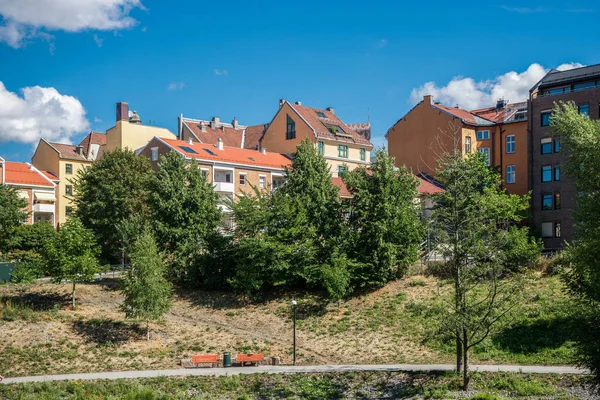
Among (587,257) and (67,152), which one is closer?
(587,257)

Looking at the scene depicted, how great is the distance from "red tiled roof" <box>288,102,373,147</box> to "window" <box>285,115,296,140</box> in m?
1.23

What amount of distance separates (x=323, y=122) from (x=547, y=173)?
77.7 ft

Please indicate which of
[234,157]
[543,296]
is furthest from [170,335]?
[234,157]

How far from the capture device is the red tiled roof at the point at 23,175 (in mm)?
68938

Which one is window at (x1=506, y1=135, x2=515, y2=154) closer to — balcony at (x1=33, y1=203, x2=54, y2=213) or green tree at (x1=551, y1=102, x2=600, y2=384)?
green tree at (x1=551, y1=102, x2=600, y2=384)

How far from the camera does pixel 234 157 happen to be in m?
62.1

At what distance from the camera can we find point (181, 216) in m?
47.4

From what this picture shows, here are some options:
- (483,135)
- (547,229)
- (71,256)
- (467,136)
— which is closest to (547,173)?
(547,229)

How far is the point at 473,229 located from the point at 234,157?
34888mm

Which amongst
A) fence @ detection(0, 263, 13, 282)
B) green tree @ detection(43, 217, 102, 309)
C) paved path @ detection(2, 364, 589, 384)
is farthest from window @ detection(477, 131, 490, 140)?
fence @ detection(0, 263, 13, 282)

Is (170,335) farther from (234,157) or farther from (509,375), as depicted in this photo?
(234,157)

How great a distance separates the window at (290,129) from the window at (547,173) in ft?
80.7

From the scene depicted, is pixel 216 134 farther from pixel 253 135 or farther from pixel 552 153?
pixel 552 153

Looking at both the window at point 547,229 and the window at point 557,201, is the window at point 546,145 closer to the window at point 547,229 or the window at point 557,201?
the window at point 557,201
